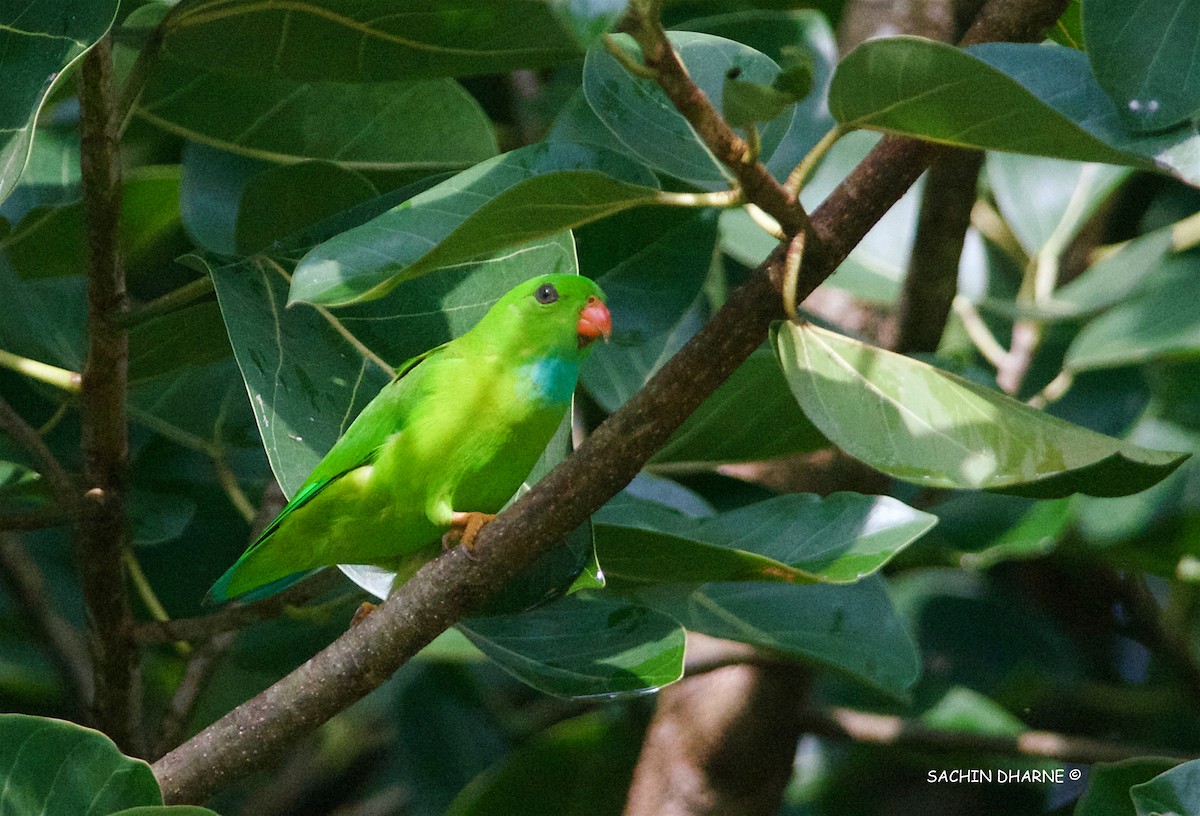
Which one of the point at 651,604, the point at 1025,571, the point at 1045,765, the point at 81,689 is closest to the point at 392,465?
the point at 651,604

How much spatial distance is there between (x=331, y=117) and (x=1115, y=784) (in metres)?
1.36

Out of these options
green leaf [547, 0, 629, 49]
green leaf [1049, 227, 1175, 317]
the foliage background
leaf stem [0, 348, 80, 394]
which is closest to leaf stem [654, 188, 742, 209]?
the foliage background

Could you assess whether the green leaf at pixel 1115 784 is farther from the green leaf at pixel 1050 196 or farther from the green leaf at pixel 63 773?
the green leaf at pixel 1050 196

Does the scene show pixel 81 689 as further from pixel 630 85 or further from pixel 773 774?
pixel 630 85

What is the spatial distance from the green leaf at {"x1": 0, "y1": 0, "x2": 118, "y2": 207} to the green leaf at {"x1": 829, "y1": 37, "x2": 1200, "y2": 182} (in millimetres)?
727

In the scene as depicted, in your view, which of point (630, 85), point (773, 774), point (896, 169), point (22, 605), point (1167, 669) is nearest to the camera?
point (896, 169)

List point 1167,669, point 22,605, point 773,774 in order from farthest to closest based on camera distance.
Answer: point 1167,669 < point 22,605 < point 773,774

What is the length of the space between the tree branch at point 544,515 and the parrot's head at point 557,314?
0.51m

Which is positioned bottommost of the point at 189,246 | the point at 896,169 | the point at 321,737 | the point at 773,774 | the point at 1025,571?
the point at 321,737

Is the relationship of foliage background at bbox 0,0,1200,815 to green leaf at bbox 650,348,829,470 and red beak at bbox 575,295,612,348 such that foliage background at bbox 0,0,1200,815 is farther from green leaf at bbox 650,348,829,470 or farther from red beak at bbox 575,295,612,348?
red beak at bbox 575,295,612,348

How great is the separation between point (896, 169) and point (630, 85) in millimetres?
275

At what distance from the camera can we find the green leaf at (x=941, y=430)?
0.98 m

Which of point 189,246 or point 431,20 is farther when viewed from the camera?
point 189,246

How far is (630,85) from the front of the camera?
121 centimetres
